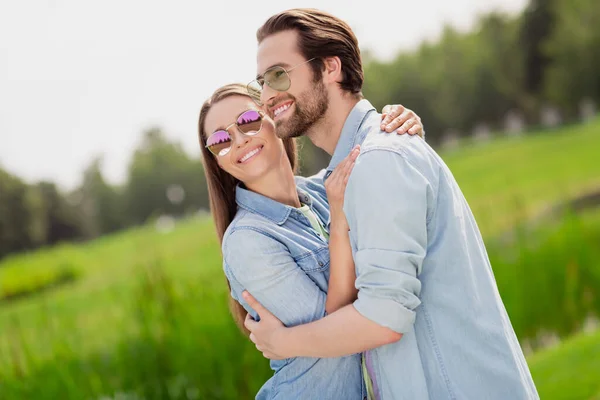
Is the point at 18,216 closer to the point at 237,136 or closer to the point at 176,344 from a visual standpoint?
the point at 176,344

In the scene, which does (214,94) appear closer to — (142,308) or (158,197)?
(142,308)

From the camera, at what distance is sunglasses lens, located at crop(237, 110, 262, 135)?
7.37 ft

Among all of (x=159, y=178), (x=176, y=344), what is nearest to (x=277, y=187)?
(x=176, y=344)

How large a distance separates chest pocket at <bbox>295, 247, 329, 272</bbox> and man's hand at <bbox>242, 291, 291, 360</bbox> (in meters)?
0.17

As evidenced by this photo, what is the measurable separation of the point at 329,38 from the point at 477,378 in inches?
40.0

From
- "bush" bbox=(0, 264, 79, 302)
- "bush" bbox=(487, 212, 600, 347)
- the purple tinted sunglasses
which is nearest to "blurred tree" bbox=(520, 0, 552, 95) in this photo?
"bush" bbox=(0, 264, 79, 302)

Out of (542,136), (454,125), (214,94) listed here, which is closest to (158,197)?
(454,125)

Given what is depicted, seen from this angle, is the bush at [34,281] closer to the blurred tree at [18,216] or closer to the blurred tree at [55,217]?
the blurred tree at [18,216]

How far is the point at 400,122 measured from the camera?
1.88m

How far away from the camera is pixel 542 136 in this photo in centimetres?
2217

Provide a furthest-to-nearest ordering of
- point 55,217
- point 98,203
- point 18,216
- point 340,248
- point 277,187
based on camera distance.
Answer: point 98,203 < point 55,217 < point 18,216 < point 277,187 < point 340,248

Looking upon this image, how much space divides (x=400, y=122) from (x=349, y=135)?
0.16m

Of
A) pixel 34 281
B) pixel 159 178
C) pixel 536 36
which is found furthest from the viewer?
pixel 159 178

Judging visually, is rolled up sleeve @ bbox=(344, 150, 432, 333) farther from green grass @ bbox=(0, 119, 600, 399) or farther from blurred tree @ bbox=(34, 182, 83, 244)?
blurred tree @ bbox=(34, 182, 83, 244)
